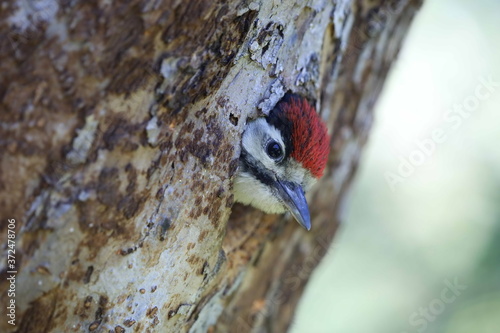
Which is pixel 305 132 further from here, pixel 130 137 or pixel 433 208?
pixel 433 208

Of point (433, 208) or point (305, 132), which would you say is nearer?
point (305, 132)

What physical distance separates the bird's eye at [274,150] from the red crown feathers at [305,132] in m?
0.06

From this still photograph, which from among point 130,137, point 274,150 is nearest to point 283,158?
point 274,150

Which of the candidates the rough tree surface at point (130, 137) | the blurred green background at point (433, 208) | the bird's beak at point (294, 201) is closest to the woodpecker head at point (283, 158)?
the bird's beak at point (294, 201)

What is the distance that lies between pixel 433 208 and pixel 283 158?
3.76 metres

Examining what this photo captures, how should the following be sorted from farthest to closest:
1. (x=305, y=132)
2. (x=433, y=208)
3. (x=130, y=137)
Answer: (x=433, y=208), (x=305, y=132), (x=130, y=137)

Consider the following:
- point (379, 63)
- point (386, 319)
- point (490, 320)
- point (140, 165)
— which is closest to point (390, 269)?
point (386, 319)

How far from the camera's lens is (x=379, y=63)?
332 centimetres

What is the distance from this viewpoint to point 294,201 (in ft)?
Result: 8.39

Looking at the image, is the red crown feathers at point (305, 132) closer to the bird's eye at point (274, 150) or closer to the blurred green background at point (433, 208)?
the bird's eye at point (274, 150)

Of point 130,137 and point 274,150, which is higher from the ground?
point 274,150

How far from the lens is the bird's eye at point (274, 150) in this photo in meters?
2.48

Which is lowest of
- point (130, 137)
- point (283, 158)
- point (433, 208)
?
point (130, 137)

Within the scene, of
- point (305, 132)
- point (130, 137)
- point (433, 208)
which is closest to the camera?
point (130, 137)
